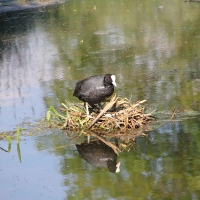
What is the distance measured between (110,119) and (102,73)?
13.6 feet

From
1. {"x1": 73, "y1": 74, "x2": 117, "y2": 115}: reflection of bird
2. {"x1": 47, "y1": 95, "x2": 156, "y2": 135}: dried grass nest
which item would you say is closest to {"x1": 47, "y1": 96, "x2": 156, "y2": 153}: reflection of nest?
{"x1": 47, "y1": 95, "x2": 156, "y2": 135}: dried grass nest

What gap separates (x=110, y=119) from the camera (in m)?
10.1

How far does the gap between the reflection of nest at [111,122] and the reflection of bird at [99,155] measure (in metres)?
0.21

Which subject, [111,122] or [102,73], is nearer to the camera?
[111,122]

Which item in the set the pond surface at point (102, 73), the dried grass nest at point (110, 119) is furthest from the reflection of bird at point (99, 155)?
the dried grass nest at point (110, 119)

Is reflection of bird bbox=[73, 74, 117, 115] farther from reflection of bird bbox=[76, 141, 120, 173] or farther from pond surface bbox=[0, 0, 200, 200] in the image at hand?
reflection of bird bbox=[76, 141, 120, 173]

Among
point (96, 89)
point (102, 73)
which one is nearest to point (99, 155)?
point (96, 89)

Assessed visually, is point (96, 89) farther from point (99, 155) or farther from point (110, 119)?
point (99, 155)

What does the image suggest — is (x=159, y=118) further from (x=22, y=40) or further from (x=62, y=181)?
(x=22, y=40)

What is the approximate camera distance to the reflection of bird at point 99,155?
8820mm

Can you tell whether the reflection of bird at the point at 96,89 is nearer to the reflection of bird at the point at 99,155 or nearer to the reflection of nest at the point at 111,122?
the reflection of nest at the point at 111,122

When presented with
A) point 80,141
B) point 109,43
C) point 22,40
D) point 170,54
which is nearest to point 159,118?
point 80,141

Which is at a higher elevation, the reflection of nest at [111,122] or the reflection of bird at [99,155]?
the reflection of nest at [111,122]

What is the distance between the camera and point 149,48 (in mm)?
16469
